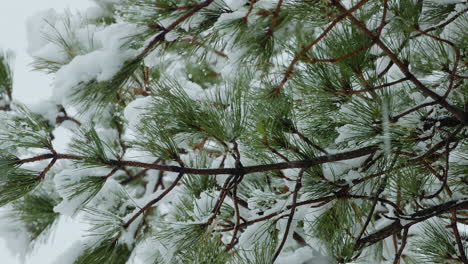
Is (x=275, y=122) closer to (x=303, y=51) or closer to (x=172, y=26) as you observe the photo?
(x=303, y=51)

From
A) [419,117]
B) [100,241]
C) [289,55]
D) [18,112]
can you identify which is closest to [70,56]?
[18,112]

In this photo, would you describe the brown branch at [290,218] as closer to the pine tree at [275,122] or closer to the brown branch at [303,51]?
the pine tree at [275,122]

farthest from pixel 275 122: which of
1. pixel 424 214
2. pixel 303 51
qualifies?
pixel 424 214

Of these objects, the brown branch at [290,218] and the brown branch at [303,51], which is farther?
the brown branch at [290,218]

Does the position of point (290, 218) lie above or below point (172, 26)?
below

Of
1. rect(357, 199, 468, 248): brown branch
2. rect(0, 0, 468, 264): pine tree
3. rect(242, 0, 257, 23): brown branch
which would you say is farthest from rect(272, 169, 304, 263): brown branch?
rect(242, 0, 257, 23): brown branch

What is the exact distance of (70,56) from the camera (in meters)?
1.67

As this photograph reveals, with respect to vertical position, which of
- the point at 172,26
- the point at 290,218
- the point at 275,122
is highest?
the point at 172,26

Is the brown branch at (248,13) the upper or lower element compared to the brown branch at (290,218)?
upper

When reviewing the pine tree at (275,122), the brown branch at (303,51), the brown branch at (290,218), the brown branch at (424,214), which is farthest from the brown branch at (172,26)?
the brown branch at (424,214)

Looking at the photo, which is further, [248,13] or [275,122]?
[275,122]

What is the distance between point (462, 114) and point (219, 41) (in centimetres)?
71

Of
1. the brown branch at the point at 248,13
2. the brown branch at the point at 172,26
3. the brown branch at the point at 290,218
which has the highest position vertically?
the brown branch at the point at 248,13

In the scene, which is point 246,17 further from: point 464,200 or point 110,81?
point 464,200
